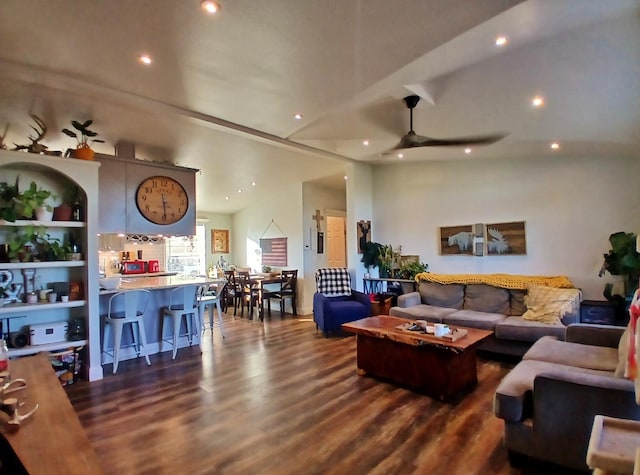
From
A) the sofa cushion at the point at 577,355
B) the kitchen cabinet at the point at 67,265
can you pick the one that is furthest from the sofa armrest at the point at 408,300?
the kitchen cabinet at the point at 67,265

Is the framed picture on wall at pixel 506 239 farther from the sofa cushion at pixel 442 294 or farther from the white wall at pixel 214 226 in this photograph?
the white wall at pixel 214 226

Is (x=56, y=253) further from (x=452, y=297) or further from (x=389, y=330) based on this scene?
(x=452, y=297)

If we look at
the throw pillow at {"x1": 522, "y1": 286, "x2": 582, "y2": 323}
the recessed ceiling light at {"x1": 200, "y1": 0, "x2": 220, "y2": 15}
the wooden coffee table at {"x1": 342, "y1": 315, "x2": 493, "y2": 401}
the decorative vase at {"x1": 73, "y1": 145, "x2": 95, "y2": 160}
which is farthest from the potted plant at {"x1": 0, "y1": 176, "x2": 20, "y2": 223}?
the throw pillow at {"x1": 522, "y1": 286, "x2": 582, "y2": 323}

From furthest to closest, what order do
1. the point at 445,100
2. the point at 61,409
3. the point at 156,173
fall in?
the point at 156,173 < the point at 445,100 < the point at 61,409

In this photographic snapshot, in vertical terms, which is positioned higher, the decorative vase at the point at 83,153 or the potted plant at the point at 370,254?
the decorative vase at the point at 83,153

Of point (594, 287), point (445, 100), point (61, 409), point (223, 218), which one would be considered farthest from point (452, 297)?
point (223, 218)

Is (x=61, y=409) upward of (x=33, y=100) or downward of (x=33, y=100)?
downward

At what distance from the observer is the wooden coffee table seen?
316 centimetres

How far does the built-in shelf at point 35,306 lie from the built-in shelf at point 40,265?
37 cm

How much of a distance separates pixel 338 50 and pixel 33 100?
9.99 feet

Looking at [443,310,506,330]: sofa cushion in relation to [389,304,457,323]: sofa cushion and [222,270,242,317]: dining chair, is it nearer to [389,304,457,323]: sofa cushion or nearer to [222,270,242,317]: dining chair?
[389,304,457,323]: sofa cushion

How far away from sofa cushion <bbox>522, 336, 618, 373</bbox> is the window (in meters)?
7.79

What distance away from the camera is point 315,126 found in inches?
174

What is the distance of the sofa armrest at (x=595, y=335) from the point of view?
3.08m
